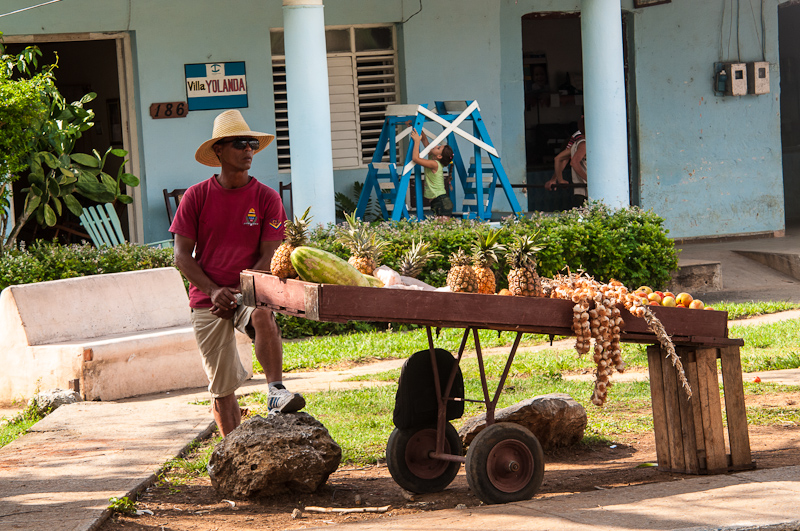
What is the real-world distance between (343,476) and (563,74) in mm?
14359

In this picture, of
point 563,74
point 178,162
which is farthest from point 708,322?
point 563,74

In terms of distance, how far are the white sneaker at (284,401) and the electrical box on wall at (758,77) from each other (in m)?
11.1

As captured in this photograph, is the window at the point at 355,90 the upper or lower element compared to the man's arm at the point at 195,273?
upper

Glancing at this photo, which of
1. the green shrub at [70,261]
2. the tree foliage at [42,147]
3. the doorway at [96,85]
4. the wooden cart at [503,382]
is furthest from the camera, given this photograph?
the doorway at [96,85]

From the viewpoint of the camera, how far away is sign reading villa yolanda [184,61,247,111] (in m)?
11.9

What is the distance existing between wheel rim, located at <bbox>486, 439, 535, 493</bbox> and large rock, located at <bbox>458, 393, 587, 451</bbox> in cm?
80

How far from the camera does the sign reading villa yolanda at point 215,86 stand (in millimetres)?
11883

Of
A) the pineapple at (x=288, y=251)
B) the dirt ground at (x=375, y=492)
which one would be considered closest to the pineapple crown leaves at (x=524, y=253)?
the pineapple at (x=288, y=251)

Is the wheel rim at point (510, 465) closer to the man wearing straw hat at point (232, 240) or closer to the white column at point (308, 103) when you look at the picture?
the man wearing straw hat at point (232, 240)

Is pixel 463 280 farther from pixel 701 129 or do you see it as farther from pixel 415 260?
pixel 701 129

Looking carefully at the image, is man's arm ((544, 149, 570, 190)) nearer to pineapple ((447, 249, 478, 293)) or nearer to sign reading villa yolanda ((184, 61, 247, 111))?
sign reading villa yolanda ((184, 61, 247, 111))

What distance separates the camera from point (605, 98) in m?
10.7

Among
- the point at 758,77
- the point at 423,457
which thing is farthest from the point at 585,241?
the point at 423,457

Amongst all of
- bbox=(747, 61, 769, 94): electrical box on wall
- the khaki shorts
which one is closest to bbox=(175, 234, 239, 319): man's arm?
the khaki shorts
